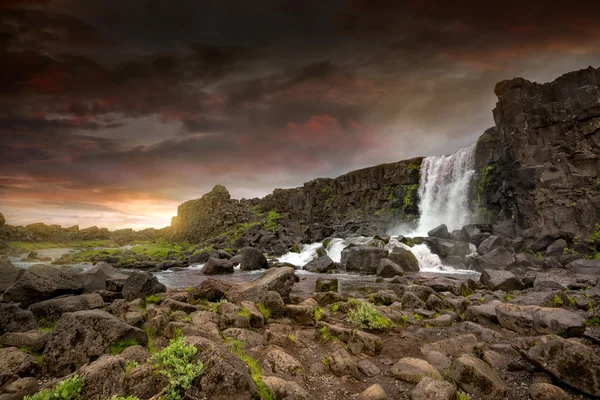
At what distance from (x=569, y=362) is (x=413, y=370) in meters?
3.36

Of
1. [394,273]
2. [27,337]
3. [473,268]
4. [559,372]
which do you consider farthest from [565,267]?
[27,337]

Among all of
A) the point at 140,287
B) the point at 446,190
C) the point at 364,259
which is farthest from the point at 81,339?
the point at 446,190

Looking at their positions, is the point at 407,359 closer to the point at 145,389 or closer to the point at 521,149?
the point at 145,389

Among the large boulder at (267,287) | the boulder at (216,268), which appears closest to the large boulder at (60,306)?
the large boulder at (267,287)

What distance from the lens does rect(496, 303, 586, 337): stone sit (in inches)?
345

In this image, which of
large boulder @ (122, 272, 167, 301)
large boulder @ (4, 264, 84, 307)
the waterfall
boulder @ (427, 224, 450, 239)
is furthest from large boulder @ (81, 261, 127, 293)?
the waterfall

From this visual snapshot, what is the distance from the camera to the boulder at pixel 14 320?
9617 millimetres

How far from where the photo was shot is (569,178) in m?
35.9

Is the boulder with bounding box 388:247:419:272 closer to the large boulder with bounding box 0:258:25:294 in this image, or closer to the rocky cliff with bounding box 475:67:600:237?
the rocky cliff with bounding box 475:67:600:237

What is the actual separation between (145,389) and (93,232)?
16272 cm

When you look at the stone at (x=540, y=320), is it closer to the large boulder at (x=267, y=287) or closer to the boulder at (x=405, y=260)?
the large boulder at (x=267, y=287)

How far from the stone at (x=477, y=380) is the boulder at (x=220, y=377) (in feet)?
16.4

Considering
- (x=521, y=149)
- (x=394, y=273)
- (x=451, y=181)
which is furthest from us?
(x=451, y=181)

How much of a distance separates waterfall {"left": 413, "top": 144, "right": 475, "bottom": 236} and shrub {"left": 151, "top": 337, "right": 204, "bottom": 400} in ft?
173
